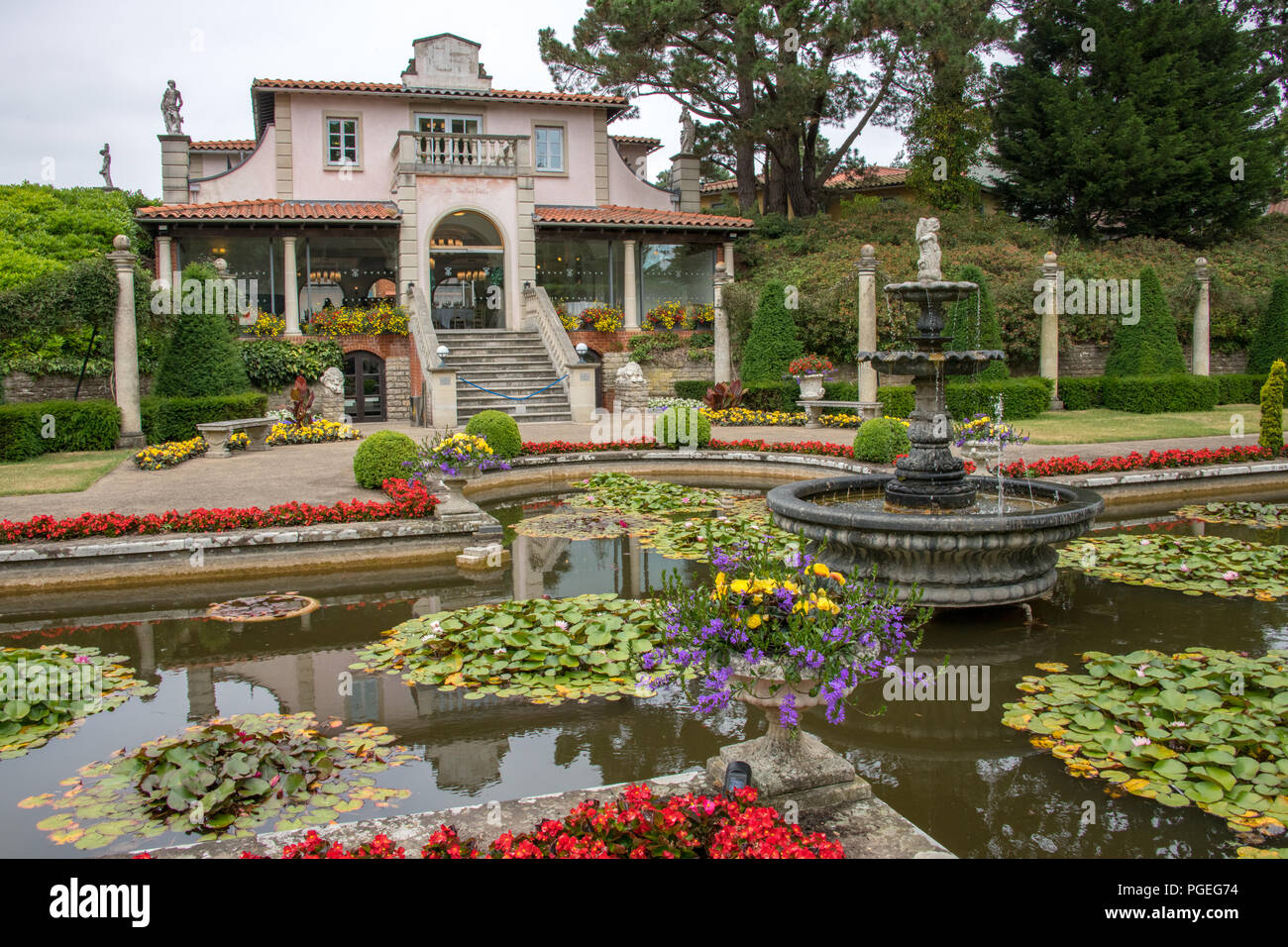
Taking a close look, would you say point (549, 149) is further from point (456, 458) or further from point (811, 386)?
point (456, 458)

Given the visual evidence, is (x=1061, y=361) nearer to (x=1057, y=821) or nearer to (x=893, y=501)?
(x=893, y=501)

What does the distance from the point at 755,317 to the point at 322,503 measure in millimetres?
14454

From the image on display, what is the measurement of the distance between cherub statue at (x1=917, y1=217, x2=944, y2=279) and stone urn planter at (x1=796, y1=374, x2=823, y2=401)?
11.4 metres

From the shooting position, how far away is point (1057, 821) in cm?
422

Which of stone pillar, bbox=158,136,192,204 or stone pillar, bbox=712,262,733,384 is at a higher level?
stone pillar, bbox=158,136,192,204

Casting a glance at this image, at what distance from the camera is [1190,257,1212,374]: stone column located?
80.5ft

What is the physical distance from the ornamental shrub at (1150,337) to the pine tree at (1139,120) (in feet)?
21.0

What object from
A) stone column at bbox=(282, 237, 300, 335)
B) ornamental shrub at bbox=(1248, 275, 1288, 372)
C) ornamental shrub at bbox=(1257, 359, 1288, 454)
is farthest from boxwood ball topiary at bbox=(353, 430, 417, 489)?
ornamental shrub at bbox=(1248, 275, 1288, 372)

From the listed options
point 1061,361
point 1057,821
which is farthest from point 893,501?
point 1061,361

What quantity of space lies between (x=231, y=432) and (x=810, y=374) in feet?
39.2

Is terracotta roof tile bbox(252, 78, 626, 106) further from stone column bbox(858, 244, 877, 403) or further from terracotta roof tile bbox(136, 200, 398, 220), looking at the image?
stone column bbox(858, 244, 877, 403)

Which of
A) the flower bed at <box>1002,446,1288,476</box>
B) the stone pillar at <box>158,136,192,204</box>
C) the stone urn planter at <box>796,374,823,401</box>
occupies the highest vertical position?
the stone pillar at <box>158,136,192,204</box>

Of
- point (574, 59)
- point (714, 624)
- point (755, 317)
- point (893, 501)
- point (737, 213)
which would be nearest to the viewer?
point (714, 624)

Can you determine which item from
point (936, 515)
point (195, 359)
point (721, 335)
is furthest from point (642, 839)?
point (721, 335)
